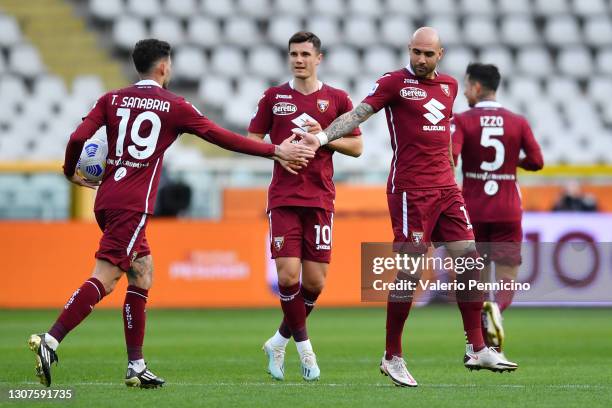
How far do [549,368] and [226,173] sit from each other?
367 inches

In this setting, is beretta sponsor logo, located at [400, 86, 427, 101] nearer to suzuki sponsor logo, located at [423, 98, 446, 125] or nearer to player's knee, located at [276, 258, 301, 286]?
suzuki sponsor logo, located at [423, 98, 446, 125]

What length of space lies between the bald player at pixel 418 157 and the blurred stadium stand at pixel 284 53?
1300 cm

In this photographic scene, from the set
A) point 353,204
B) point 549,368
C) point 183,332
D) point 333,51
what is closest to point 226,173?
point 353,204

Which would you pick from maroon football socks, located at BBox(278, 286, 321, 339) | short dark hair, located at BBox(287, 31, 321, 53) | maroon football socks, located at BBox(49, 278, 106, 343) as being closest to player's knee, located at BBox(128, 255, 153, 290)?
maroon football socks, located at BBox(49, 278, 106, 343)

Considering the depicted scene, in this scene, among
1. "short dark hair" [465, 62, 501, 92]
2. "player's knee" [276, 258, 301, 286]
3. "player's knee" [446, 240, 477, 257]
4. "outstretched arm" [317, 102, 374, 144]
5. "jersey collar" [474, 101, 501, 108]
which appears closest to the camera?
"outstretched arm" [317, 102, 374, 144]

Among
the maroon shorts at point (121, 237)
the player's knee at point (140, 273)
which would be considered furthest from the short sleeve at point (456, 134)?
the maroon shorts at point (121, 237)

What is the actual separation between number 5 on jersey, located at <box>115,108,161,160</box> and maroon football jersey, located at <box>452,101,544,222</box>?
9.98ft

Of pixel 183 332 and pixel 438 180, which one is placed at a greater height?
pixel 438 180

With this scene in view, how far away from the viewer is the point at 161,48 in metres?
7.48

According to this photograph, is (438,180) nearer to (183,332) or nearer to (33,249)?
(183,332)

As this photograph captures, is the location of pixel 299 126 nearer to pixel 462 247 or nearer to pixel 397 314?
pixel 462 247

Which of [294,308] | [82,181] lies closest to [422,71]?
[294,308]

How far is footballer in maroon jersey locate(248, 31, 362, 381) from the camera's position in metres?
8.27

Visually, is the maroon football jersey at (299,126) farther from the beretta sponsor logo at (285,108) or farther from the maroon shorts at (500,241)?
the maroon shorts at (500,241)
